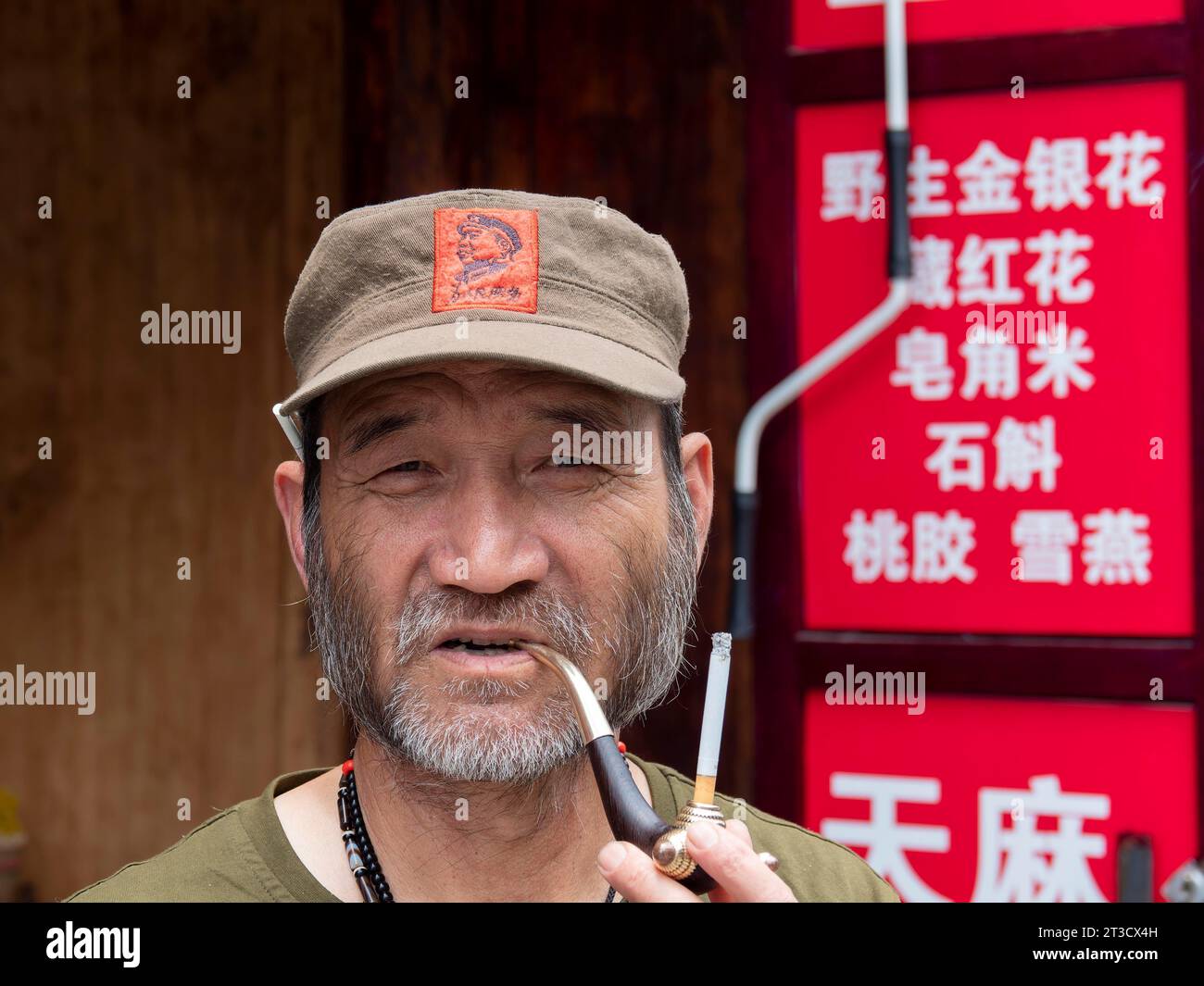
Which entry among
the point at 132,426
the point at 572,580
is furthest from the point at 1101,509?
the point at 132,426

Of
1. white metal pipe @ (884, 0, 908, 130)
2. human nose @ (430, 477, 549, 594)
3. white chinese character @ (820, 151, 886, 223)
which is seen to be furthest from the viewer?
white chinese character @ (820, 151, 886, 223)

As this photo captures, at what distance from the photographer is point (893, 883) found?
181 centimetres

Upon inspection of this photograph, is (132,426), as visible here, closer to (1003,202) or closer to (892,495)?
(892,495)

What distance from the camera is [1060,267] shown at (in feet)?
5.82

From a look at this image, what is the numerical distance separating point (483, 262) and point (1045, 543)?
1183mm

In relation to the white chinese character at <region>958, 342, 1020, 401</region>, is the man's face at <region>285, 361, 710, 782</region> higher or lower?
lower

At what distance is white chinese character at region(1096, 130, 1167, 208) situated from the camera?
1.73 meters

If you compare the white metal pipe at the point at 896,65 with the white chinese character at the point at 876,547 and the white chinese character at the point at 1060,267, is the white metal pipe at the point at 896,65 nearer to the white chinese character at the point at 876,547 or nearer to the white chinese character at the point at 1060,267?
the white chinese character at the point at 1060,267

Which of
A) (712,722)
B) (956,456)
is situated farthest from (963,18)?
(712,722)

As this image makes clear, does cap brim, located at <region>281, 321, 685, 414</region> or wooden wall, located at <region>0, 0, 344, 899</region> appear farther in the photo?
wooden wall, located at <region>0, 0, 344, 899</region>

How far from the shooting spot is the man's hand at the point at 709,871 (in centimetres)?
66

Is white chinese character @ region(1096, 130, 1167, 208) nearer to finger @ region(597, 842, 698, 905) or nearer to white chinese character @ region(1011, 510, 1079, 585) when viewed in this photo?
white chinese character @ region(1011, 510, 1079, 585)

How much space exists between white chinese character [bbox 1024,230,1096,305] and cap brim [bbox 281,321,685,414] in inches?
42.7

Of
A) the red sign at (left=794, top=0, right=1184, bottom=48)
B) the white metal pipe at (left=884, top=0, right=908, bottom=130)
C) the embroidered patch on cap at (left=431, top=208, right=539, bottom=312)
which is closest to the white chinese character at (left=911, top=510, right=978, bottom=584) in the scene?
the white metal pipe at (left=884, top=0, right=908, bottom=130)
